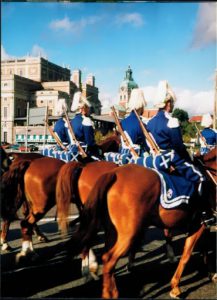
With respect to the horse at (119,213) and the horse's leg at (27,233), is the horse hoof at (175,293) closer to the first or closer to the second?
the horse at (119,213)

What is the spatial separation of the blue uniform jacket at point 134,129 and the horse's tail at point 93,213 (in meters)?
1.69

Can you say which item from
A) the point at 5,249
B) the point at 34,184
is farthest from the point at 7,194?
the point at 5,249

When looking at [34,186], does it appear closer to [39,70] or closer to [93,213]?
[93,213]

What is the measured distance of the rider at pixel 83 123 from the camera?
661 centimetres

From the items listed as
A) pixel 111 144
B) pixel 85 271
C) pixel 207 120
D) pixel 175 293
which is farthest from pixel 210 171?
pixel 207 120

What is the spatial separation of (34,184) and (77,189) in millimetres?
965

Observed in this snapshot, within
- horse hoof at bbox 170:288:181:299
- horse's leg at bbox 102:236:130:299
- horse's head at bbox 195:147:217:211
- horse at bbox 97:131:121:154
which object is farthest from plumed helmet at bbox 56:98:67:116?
horse hoof at bbox 170:288:181:299

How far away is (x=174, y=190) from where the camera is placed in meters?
4.62

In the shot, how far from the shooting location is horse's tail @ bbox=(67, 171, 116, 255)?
14.0ft

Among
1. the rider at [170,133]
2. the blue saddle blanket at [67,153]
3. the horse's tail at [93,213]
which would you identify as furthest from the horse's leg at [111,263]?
the blue saddle blanket at [67,153]

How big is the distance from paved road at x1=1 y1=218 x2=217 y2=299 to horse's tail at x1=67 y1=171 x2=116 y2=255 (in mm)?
253

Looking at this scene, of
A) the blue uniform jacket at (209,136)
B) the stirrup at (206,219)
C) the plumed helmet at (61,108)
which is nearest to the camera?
the stirrup at (206,219)

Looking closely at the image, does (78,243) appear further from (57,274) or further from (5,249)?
(5,249)

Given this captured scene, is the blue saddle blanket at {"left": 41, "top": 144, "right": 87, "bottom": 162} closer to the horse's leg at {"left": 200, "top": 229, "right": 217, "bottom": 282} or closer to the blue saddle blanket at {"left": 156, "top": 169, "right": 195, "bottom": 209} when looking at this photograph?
the blue saddle blanket at {"left": 156, "top": 169, "right": 195, "bottom": 209}
